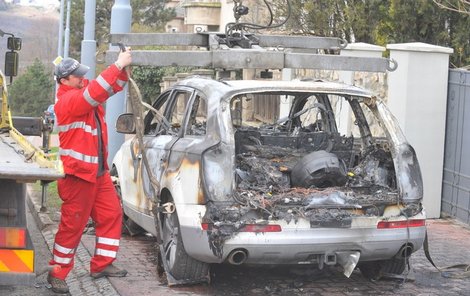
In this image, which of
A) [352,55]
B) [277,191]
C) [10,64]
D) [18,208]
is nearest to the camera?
[18,208]

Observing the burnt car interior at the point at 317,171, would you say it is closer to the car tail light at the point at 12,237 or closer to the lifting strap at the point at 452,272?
the lifting strap at the point at 452,272

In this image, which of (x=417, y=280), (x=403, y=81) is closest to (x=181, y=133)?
(x=417, y=280)

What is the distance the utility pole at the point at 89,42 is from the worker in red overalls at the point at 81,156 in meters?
4.53

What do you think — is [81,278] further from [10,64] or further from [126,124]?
[10,64]

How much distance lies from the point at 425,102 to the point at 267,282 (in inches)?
166

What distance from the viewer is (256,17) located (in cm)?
2606

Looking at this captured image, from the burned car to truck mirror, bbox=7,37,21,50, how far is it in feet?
7.47

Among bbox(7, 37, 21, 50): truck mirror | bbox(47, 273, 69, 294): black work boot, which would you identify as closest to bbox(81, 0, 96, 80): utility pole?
bbox(7, 37, 21, 50): truck mirror

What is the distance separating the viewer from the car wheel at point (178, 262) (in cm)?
700

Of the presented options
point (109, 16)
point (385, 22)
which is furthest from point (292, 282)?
point (109, 16)

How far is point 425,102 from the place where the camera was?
1075cm

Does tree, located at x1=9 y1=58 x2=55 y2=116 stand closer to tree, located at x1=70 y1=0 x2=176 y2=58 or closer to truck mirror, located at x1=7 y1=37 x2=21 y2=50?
tree, located at x1=70 y1=0 x2=176 y2=58

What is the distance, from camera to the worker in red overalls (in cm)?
690

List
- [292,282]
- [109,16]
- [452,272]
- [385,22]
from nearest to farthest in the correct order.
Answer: [292,282] < [452,272] < [385,22] < [109,16]
